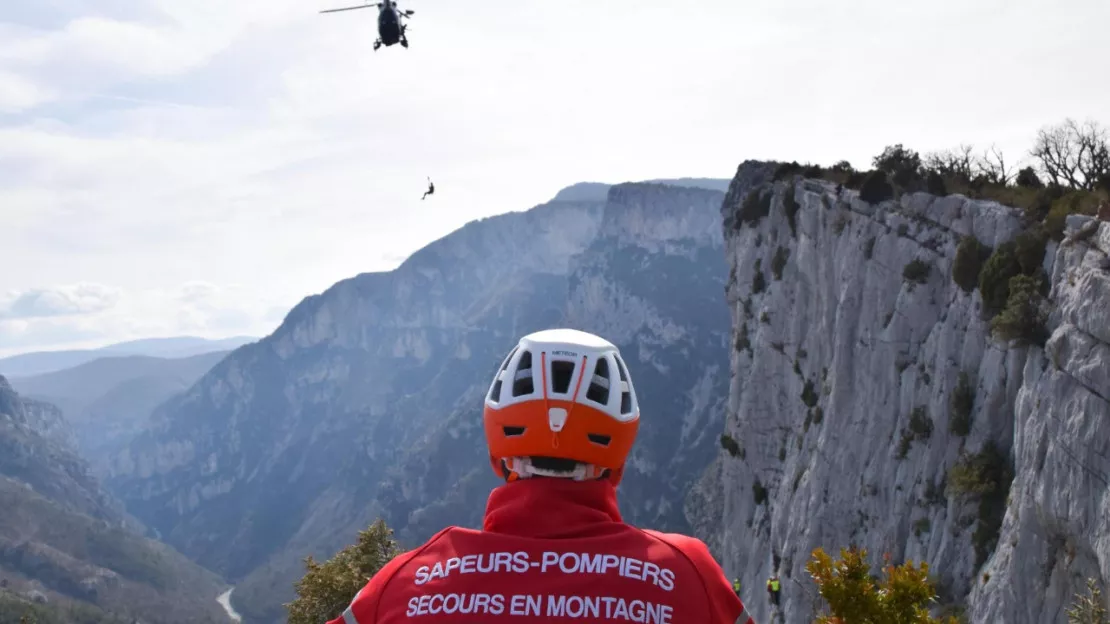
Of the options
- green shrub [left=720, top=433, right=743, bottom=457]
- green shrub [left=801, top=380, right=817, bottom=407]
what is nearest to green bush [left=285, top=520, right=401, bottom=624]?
green shrub [left=801, top=380, right=817, bottom=407]

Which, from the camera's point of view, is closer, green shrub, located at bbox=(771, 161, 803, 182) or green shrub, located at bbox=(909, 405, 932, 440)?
green shrub, located at bbox=(909, 405, 932, 440)

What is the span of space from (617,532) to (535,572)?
58 cm

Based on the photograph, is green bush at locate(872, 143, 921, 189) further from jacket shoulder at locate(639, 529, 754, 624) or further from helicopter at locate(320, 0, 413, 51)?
jacket shoulder at locate(639, 529, 754, 624)

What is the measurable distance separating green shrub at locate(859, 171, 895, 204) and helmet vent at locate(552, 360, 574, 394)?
4990 cm

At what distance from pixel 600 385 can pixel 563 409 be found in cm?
39

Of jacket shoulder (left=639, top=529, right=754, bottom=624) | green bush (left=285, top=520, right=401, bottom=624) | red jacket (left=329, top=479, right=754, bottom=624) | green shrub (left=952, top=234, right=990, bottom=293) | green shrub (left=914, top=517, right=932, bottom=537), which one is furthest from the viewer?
green shrub (left=952, top=234, right=990, bottom=293)

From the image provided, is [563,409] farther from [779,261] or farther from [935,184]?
[779,261]

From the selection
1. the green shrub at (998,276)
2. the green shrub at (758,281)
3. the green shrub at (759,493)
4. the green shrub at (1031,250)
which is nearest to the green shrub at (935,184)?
the green shrub at (998,276)

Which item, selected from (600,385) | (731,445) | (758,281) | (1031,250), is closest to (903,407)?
(1031,250)

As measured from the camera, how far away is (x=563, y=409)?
18.3 feet

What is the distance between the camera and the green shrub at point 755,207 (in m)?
72.3

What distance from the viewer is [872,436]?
45500 mm

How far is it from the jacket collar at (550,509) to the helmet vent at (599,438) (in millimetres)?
313

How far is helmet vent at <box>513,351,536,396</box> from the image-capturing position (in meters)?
5.85
